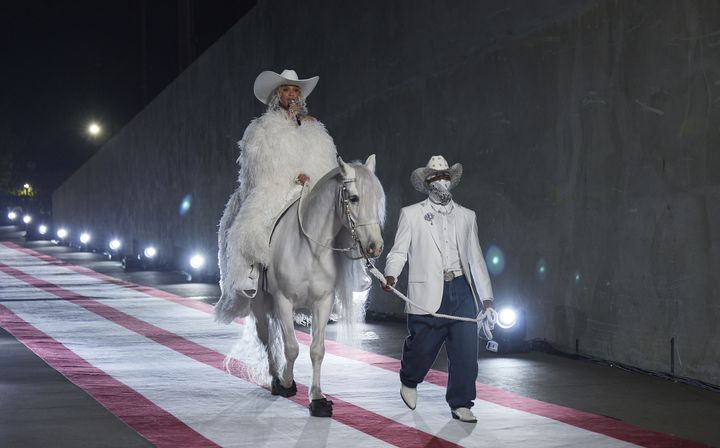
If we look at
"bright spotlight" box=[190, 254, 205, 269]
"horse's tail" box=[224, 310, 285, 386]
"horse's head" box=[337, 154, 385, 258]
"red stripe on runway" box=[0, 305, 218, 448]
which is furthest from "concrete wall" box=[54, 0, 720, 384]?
"bright spotlight" box=[190, 254, 205, 269]

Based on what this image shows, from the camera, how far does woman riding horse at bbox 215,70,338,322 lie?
29.6 ft

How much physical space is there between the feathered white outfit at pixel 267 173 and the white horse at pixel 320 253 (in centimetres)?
17

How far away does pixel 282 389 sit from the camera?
928cm

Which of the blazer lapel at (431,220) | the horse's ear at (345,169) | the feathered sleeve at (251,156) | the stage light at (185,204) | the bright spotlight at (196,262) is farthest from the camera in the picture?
the stage light at (185,204)

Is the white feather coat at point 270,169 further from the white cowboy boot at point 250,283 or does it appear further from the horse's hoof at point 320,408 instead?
the horse's hoof at point 320,408

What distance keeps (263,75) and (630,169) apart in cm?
359

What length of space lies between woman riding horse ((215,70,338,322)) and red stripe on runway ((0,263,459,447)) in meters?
1.13

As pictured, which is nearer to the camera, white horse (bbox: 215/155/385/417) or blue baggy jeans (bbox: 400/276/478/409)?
white horse (bbox: 215/155/385/417)

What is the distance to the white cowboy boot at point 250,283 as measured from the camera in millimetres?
9055

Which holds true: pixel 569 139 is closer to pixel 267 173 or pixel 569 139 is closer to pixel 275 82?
pixel 275 82

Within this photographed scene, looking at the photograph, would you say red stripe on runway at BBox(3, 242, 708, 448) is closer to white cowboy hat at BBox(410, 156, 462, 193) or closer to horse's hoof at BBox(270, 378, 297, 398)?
horse's hoof at BBox(270, 378, 297, 398)

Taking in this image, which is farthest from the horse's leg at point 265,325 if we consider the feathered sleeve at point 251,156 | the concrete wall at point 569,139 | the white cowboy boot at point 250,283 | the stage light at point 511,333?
the concrete wall at point 569,139

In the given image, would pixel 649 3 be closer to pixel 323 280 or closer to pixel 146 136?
pixel 323 280

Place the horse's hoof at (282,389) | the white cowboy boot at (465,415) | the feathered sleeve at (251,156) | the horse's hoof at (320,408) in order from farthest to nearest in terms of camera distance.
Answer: the feathered sleeve at (251,156) < the horse's hoof at (282,389) < the horse's hoof at (320,408) < the white cowboy boot at (465,415)
